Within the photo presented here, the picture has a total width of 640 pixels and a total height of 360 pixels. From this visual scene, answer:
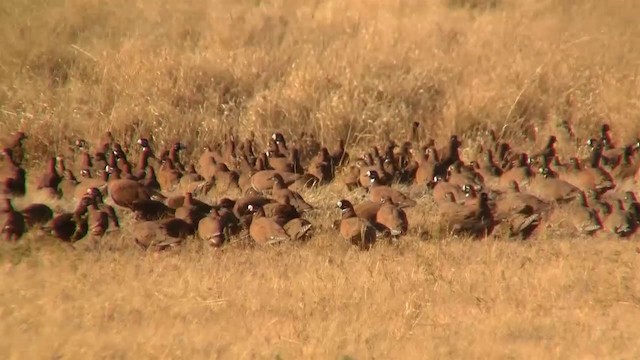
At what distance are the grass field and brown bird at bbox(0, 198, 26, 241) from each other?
0.16 m

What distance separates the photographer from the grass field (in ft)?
20.1

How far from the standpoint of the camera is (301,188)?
10.7 metres

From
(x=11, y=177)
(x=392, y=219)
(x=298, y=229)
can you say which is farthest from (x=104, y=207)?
(x=392, y=219)

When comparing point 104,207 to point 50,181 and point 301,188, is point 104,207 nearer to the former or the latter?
point 50,181

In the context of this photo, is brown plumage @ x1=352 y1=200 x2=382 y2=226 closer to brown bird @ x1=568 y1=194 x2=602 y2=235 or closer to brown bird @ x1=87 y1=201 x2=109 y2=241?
brown bird @ x1=568 y1=194 x2=602 y2=235

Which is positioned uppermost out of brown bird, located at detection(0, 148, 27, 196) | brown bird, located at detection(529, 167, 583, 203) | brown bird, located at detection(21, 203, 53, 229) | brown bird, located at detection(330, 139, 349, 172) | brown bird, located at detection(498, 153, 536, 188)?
brown bird, located at detection(529, 167, 583, 203)

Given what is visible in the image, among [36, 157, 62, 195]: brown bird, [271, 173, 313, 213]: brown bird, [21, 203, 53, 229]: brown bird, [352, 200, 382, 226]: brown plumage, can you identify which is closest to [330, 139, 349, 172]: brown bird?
[271, 173, 313, 213]: brown bird

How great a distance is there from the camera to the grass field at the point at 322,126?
6.14 metres

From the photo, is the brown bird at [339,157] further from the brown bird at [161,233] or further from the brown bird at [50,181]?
the brown bird at [50,181]

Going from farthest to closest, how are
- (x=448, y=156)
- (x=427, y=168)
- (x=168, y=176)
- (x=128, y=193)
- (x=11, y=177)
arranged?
(x=448, y=156) → (x=427, y=168) → (x=168, y=176) → (x=11, y=177) → (x=128, y=193)

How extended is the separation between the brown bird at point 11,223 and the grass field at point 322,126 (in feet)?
0.52

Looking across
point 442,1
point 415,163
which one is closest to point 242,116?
point 415,163

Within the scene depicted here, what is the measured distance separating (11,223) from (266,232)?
2531mm

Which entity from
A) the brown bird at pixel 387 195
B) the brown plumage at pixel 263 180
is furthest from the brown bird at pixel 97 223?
the brown bird at pixel 387 195
